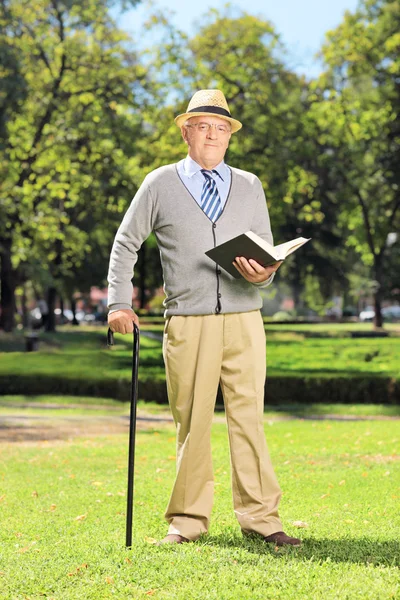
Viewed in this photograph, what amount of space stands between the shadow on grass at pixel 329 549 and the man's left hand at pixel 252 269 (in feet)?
4.22

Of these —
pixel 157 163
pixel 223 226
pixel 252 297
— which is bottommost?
pixel 252 297

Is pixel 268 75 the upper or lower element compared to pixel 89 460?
upper

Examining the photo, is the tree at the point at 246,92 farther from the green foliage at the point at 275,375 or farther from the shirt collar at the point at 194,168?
the shirt collar at the point at 194,168

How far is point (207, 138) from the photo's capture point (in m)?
4.60

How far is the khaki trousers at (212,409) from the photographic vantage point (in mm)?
4496

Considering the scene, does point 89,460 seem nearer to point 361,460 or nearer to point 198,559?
point 361,460

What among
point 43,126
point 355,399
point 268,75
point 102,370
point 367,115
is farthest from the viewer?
point 367,115

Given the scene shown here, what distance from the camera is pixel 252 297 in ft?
15.1

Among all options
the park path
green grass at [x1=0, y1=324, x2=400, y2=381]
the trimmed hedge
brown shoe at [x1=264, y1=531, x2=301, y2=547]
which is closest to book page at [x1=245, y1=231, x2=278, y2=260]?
brown shoe at [x1=264, y1=531, x2=301, y2=547]

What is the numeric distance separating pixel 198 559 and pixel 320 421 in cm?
800

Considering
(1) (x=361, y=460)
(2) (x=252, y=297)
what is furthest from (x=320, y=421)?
(2) (x=252, y=297)

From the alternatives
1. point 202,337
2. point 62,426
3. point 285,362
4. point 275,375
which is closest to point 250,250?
point 202,337

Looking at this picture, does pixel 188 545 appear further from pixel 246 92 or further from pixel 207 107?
pixel 246 92

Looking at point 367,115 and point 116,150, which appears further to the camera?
point 367,115
